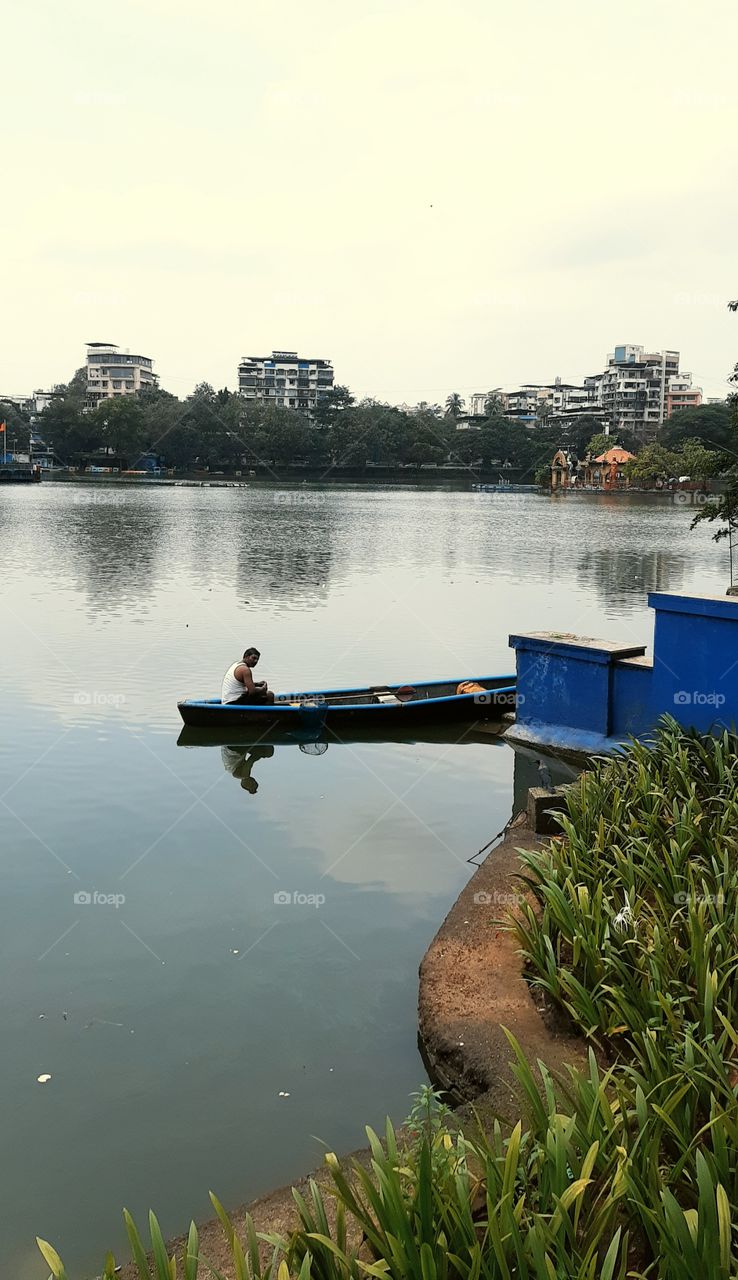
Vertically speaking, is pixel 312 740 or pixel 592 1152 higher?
pixel 592 1152

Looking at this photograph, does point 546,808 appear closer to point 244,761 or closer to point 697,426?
point 244,761

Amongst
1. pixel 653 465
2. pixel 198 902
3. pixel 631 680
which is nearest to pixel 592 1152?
pixel 198 902

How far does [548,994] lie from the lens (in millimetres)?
5367

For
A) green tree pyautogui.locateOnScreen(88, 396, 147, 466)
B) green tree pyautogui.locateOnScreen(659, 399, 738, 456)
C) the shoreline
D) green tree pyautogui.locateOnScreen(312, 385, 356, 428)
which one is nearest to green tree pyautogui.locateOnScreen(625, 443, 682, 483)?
green tree pyautogui.locateOnScreen(659, 399, 738, 456)

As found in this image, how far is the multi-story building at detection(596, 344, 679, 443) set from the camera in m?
149

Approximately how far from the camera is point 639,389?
15125 centimetres

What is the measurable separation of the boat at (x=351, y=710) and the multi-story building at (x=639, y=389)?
136917 mm

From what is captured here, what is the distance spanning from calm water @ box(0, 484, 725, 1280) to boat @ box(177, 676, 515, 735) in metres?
0.40

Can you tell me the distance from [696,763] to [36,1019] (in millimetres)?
4694

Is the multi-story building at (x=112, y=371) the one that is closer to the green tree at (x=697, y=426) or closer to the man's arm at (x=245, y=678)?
the green tree at (x=697, y=426)

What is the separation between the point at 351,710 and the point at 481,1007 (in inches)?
278

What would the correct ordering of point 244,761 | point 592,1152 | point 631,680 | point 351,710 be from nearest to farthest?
point 592,1152 → point 631,680 → point 244,761 → point 351,710

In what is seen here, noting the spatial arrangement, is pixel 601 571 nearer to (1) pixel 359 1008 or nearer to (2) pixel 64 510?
(1) pixel 359 1008

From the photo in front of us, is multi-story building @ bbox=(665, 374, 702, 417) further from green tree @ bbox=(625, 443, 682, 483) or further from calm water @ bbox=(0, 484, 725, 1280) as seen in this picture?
calm water @ bbox=(0, 484, 725, 1280)
